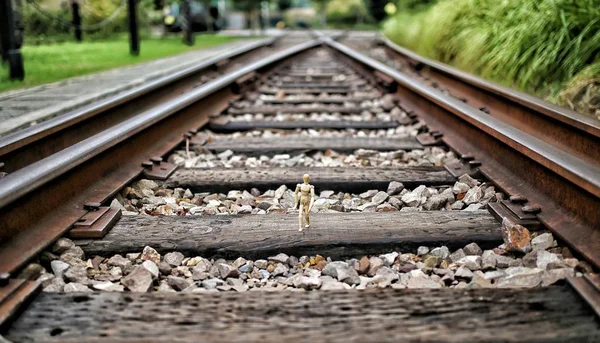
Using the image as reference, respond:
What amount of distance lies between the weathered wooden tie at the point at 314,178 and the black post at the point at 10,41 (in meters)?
3.57

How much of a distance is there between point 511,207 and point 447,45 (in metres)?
5.70

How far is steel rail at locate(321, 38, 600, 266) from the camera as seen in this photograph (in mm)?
1713

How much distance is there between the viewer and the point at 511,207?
2.01 metres

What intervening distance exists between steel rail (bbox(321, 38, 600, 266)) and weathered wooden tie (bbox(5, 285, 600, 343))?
0.35 m

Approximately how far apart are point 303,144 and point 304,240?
5.01 ft

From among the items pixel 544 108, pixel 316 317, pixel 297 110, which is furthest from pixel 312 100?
pixel 316 317

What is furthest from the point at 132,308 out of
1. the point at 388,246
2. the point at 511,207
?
the point at 511,207

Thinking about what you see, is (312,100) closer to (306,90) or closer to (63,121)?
(306,90)

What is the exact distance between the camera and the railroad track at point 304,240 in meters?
1.30

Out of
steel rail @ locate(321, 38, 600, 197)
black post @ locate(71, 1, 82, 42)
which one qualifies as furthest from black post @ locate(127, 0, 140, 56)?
steel rail @ locate(321, 38, 600, 197)

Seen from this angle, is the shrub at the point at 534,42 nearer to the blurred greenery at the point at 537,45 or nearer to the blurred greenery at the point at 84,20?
the blurred greenery at the point at 537,45

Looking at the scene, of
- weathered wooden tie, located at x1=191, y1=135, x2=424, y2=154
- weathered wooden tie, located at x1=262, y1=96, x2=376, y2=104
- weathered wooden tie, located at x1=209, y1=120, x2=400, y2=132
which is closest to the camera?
weathered wooden tie, located at x1=191, y1=135, x2=424, y2=154

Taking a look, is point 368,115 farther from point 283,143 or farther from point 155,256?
point 155,256

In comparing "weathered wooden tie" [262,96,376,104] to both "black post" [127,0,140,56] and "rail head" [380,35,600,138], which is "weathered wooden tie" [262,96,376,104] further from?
"black post" [127,0,140,56]
